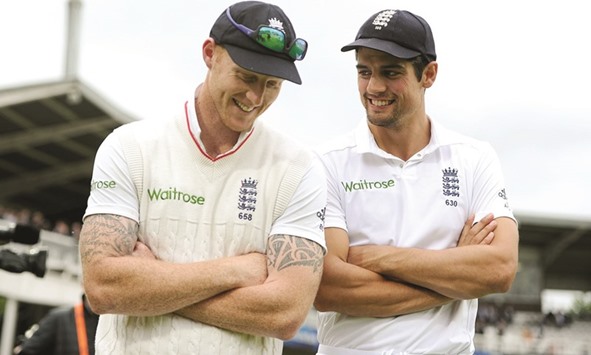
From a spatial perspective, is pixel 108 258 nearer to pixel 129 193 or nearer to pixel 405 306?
pixel 129 193

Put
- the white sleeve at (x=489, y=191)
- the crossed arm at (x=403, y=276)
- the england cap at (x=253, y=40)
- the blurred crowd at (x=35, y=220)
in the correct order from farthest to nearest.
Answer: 1. the blurred crowd at (x=35, y=220)
2. the white sleeve at (x=489, y=191)
3. the crossed arm at (x=403, y=276)
4. the england cap at (x=253, y=40)

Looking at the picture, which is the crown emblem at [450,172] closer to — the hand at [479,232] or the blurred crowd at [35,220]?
the hand at [479,232]

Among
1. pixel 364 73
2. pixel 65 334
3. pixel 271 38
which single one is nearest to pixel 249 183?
pixel 271 38

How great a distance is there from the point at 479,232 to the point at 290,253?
3.20 ft

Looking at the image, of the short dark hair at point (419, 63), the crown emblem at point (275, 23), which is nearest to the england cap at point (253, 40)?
the crown emblem at point (275, 23)

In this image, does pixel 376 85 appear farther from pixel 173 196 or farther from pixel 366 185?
pixel 173 196

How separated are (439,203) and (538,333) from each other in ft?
105

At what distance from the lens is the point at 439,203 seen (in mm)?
4074

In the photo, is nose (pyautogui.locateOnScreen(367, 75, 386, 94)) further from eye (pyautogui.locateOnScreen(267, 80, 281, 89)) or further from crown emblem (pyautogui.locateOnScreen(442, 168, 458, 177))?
eye (pyautogui.locateOnScreen(267, 80, 281, 89))

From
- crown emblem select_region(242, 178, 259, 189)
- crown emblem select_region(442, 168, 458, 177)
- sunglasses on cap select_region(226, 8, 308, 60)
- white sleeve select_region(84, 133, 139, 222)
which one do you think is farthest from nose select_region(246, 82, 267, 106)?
crown emblem select_region(442, 168, 458, 177)

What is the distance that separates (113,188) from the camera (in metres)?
3.44

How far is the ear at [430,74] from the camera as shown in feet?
13.7

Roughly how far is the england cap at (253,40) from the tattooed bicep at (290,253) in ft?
1.89

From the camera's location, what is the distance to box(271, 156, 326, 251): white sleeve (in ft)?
11.5
